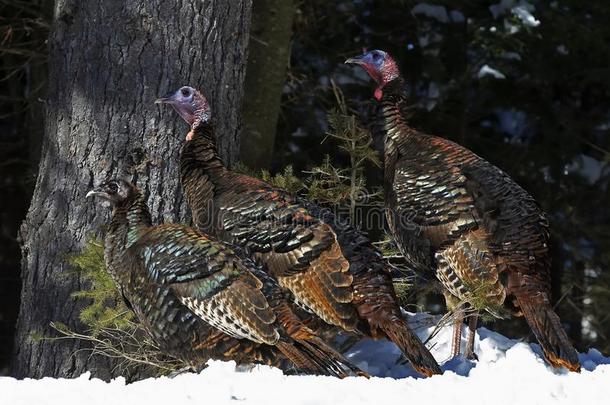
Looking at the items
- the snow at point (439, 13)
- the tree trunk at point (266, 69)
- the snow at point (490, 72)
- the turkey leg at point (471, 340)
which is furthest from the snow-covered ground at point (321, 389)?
the snow at point (439, 13)

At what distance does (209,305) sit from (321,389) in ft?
2.72

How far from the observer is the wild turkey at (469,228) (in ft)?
17.5

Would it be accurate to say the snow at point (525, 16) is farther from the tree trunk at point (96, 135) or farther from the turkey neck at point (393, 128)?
the tree trunk at point (96, 135)

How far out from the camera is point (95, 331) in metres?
5.35

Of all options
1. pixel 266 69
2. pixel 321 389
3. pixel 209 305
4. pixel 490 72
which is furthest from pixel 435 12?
pixel 321 389

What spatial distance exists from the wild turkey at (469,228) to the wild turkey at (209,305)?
90cm

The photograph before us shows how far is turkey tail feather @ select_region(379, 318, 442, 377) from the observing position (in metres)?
4.81

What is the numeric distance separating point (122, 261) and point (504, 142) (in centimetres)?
553

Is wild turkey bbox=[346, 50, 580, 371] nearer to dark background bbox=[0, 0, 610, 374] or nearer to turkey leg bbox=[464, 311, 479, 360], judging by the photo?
turkey leg bbox=[464, 311, 479, 360]

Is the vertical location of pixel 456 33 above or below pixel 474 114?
above

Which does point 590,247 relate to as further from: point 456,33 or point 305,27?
point 305,27

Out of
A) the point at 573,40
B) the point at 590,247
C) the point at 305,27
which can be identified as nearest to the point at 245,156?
the point at 305,27

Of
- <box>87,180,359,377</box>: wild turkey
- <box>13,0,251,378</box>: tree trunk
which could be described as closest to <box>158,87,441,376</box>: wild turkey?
<box>87,180,359,377</box>: wild turkey

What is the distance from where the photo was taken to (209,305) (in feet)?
15.5
